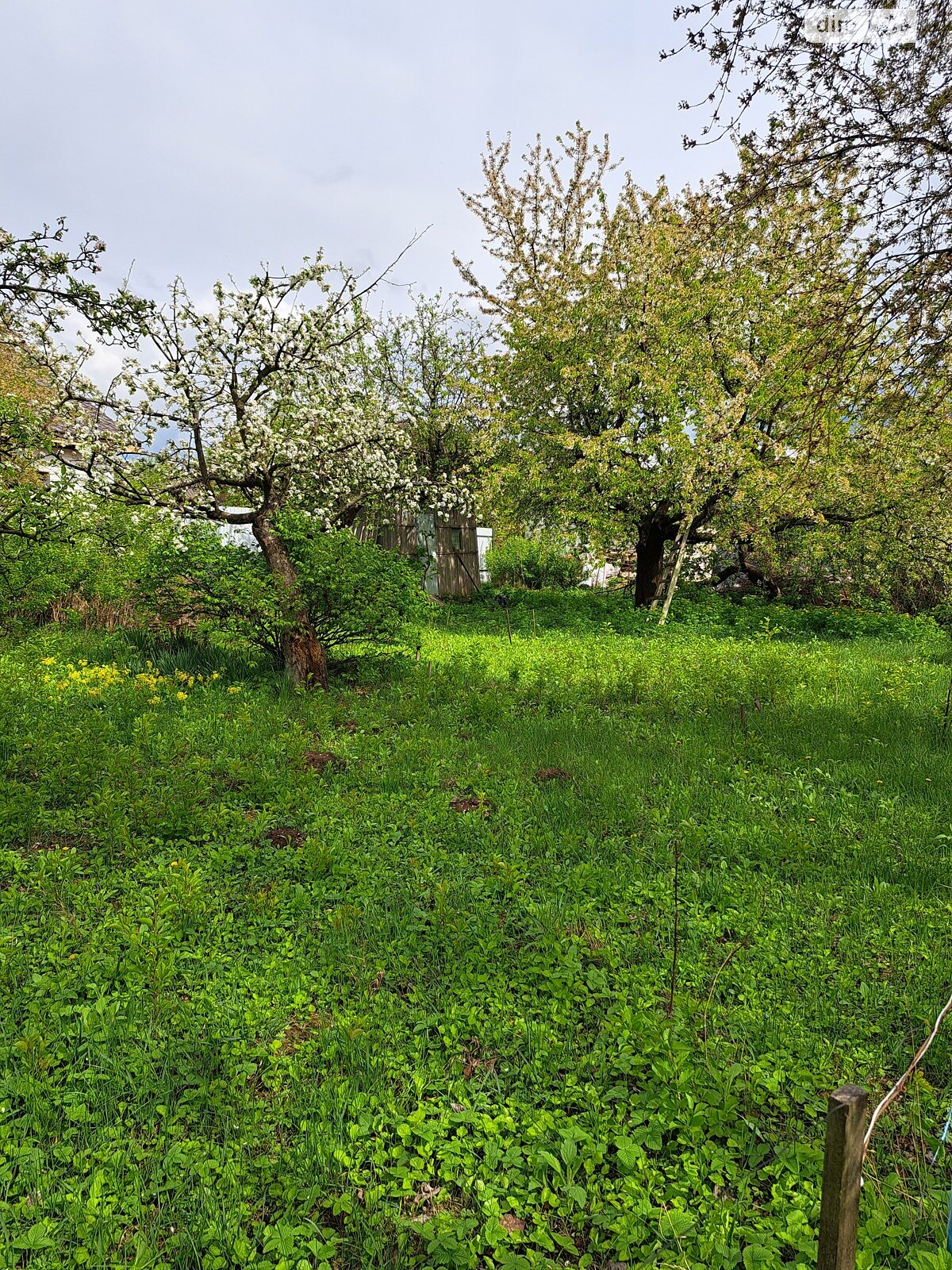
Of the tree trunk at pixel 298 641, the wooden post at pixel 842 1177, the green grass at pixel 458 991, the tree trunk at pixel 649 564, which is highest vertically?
the tree trunk at pixel 649 564

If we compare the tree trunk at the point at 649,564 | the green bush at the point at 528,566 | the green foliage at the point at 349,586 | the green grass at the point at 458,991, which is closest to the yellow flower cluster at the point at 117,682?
the green grass at the point at 458,991

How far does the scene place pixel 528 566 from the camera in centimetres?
2073

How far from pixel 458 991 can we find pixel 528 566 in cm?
1841

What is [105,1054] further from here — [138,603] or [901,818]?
[138,603]

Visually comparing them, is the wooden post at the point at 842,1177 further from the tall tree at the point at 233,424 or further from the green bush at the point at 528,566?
the green bush at the point at 528,566

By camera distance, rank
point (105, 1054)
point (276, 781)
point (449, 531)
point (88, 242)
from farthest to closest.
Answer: point (449, 531)
point (276, 781)
point (88, 242)
point (105, 1054)

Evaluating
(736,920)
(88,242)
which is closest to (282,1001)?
(736,920)

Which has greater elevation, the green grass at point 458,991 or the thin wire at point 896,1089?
the thin wire at point 896,1089

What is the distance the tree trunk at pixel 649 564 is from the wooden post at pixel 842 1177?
14.0 meters

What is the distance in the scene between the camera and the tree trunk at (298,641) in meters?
7.43

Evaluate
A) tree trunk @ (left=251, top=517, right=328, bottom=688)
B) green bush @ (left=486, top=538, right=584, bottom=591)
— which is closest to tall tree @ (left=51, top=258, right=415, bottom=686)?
tree trunk @ (left=251, top=517, right=328, bottom=688)

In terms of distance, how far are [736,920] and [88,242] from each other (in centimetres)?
525

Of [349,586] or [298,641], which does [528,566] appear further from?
[298,641]

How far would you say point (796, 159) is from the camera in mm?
4078
